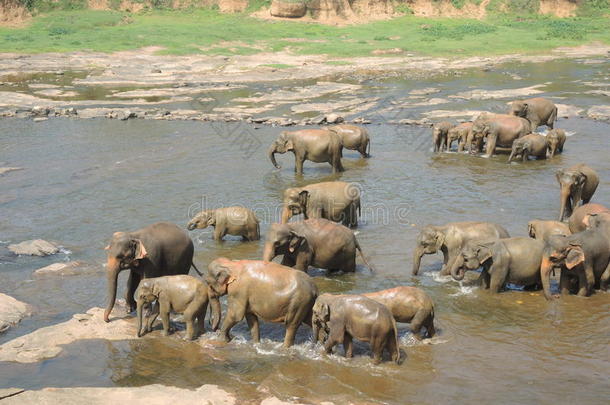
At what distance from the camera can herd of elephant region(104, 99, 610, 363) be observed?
9.91m

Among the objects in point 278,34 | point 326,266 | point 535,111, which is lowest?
point 326,266

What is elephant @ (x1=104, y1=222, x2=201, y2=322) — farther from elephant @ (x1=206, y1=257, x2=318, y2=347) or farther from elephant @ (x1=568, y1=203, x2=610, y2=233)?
elephant @ (x1=568, y1=203, x2=610, y2=233)

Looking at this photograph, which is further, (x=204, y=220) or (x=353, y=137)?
(x=353, y=137)

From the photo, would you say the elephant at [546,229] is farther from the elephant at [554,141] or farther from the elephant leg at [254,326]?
the elephant at [554,141]

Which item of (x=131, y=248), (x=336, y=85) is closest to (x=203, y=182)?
(x=131, y=248)

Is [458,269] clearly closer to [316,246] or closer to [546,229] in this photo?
[546,229]

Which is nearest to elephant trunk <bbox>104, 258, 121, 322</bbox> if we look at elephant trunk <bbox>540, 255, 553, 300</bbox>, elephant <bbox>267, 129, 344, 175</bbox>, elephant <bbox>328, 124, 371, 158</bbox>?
elephant trunk <bbox>540, 255, 553, 300</bbox>

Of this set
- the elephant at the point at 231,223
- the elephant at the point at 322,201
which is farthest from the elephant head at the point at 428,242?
the elephant at the point at 231,223

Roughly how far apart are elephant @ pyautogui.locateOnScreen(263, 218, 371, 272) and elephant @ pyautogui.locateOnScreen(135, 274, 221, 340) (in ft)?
6.53

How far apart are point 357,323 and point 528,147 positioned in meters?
14.1

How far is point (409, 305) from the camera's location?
1004 cm

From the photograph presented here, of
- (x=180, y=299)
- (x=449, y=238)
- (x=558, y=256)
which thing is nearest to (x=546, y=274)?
(x=558, y=256)

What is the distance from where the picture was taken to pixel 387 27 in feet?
201

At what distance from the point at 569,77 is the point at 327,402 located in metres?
36.3
